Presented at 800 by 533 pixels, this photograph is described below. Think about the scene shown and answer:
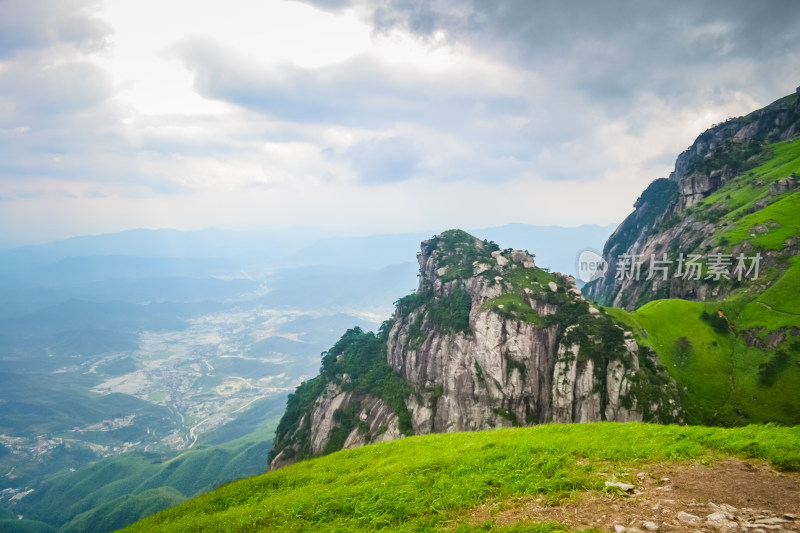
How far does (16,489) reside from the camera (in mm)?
185875

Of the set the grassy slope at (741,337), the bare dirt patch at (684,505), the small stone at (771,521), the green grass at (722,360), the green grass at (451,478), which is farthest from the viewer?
the grassy slope at (741,337)

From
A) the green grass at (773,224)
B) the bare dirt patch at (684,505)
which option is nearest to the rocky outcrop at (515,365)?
the green grass at (773,224)

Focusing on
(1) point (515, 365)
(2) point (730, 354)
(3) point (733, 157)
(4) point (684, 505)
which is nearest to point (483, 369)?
(1) point (515, 365)

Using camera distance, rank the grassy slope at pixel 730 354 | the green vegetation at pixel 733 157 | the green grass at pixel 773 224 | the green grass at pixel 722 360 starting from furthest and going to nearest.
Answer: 1. the green vegetation at pixel 733 157
2. the green grass at pixel 773 224
3. the grassy slope at pixel 730 354
4. the green grass at pixel 722 360

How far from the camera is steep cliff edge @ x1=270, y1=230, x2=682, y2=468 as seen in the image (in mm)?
59312

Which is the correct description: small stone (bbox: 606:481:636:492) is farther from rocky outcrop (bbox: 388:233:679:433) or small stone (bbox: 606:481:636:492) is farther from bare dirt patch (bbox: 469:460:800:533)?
rocky outcrop (bbox: 388:233:679:433)

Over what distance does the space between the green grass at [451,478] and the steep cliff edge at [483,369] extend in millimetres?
45071

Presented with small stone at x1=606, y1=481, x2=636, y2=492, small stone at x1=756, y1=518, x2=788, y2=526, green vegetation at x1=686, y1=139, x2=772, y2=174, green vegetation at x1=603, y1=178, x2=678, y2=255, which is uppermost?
green vegetation at x1=686, y1=139, x2=772, y2=174

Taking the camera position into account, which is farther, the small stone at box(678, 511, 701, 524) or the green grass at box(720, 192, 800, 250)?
the green grass at box(720, 192, 800, 250)

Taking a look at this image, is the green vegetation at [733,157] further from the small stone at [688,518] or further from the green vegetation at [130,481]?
the green vegetation at [130,481]

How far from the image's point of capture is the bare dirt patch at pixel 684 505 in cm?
1011

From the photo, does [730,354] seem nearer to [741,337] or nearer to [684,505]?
[741,337]

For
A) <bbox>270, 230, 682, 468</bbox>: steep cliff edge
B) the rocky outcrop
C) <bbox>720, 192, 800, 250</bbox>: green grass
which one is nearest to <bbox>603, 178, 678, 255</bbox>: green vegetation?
<bbox>720, 192, 800, 250</bbox>: green grass

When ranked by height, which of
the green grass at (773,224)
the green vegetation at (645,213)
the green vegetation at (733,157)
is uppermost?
the green vegetation at (733,157)
